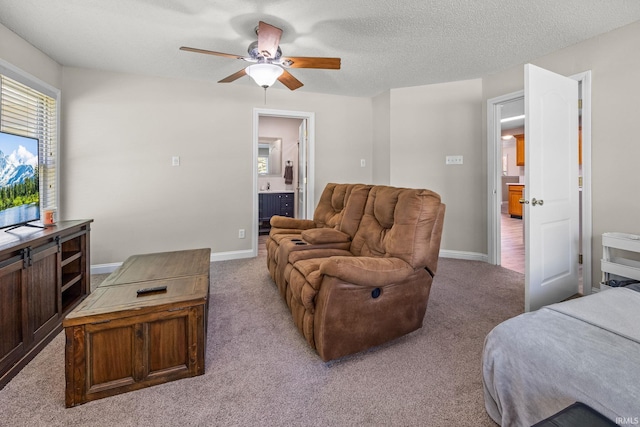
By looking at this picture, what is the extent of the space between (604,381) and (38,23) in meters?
3.96

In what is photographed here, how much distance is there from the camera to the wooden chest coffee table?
1402mm

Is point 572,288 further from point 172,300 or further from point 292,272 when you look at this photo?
point 172,300

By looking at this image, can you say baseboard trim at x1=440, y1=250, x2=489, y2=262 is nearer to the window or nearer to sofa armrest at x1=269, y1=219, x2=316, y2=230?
sofa armrest at x1=269, y1=219, x2=316, y2=230

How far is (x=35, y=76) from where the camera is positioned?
2.84 meters

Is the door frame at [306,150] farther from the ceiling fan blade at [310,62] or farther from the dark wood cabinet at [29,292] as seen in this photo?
the dark wood cabinet at [29,292]

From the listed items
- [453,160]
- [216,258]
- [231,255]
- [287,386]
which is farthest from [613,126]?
[216,258]

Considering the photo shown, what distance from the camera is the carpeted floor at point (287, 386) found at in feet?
4.44

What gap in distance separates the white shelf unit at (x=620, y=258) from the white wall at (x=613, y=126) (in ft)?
0.63

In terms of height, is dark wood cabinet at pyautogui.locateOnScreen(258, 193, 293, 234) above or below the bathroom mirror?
below

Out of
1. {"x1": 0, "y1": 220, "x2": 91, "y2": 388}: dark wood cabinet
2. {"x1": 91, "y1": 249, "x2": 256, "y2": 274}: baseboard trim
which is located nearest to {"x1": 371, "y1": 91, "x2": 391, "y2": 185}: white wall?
{"x1": 91, "y1": 249, "x2": 256, "y2": 274}: baseboard trim

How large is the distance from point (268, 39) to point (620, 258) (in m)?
3.24

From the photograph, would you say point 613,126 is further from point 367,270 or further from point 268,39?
point 268,39

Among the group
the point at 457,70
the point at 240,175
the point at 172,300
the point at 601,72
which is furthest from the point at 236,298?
the point at 601,72

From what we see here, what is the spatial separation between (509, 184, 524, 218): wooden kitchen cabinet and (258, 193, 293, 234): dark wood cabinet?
19.1 ft
